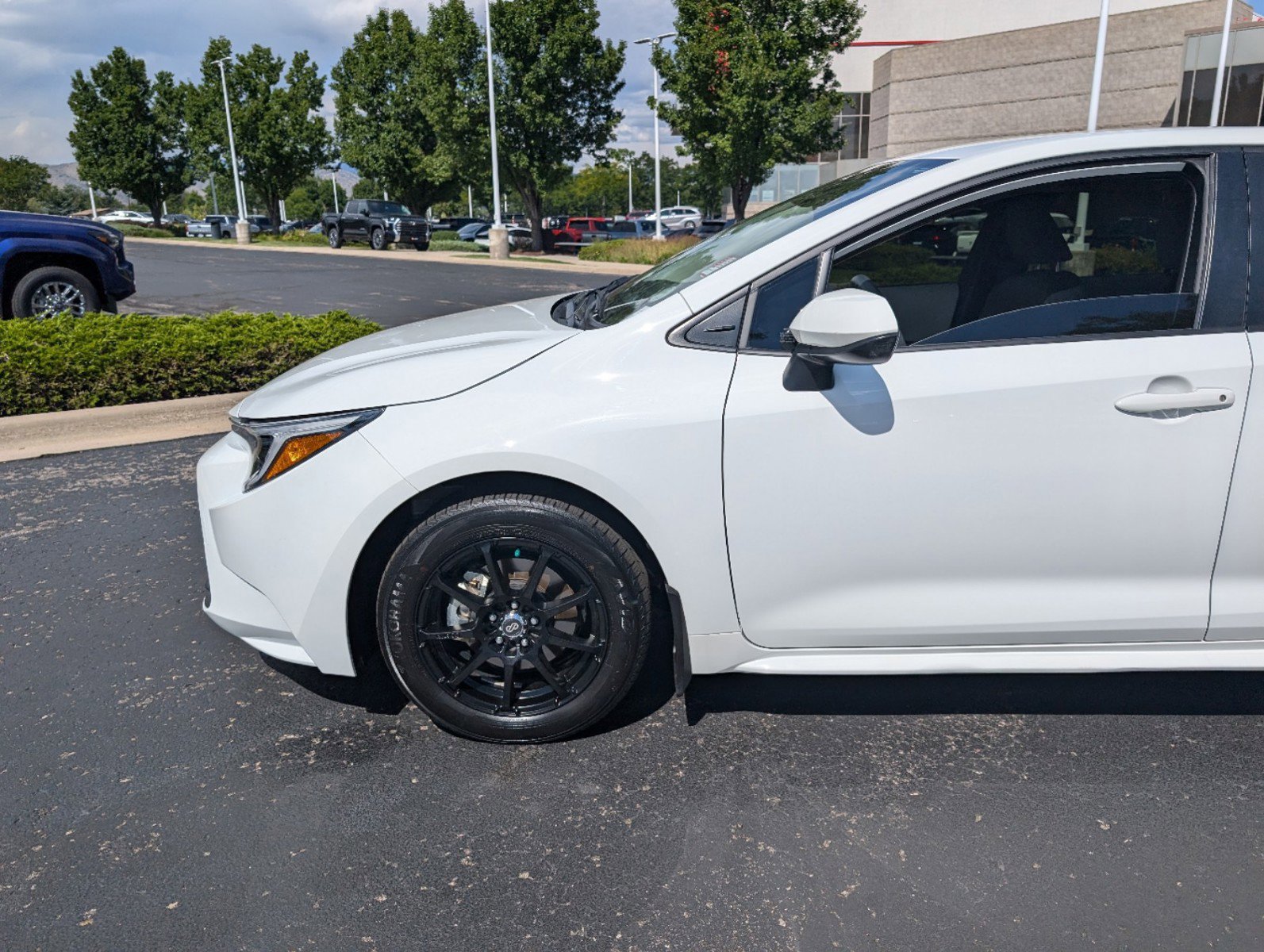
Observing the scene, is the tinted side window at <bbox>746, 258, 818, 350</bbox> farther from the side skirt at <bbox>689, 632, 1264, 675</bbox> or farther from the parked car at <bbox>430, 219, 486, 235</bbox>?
A: the parked car at <bbox>430, 219, 486, 235</bbox>

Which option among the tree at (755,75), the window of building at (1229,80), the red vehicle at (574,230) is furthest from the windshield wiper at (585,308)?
the window of building at (1229,80)

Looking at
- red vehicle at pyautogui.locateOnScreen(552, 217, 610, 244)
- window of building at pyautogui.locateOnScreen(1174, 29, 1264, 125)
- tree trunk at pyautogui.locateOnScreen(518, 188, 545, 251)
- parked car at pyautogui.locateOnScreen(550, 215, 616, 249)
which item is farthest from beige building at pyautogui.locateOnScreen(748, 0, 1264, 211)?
tree trunk at pyautogui.locateOnScreen(518, 188, 545, 251)

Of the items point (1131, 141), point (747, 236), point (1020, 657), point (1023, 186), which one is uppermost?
point (1131, 141)

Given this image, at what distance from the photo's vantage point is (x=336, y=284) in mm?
19250

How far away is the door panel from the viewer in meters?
2.71

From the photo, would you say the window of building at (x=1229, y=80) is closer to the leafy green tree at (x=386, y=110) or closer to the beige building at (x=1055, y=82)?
the beige building at (x=1055, y=82)

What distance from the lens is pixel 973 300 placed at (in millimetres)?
3080

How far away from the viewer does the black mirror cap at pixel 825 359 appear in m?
2.61

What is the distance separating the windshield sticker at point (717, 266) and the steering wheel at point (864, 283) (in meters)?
0.35

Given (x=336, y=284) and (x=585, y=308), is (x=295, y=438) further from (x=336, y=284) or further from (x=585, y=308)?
(x=336, y=284)

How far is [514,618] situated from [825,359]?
1.13 meters

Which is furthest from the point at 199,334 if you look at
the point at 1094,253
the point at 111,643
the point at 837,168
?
the point at 837,168

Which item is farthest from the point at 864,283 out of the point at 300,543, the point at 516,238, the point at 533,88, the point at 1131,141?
the point at 516,238

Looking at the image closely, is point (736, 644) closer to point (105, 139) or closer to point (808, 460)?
point (808, 460)
